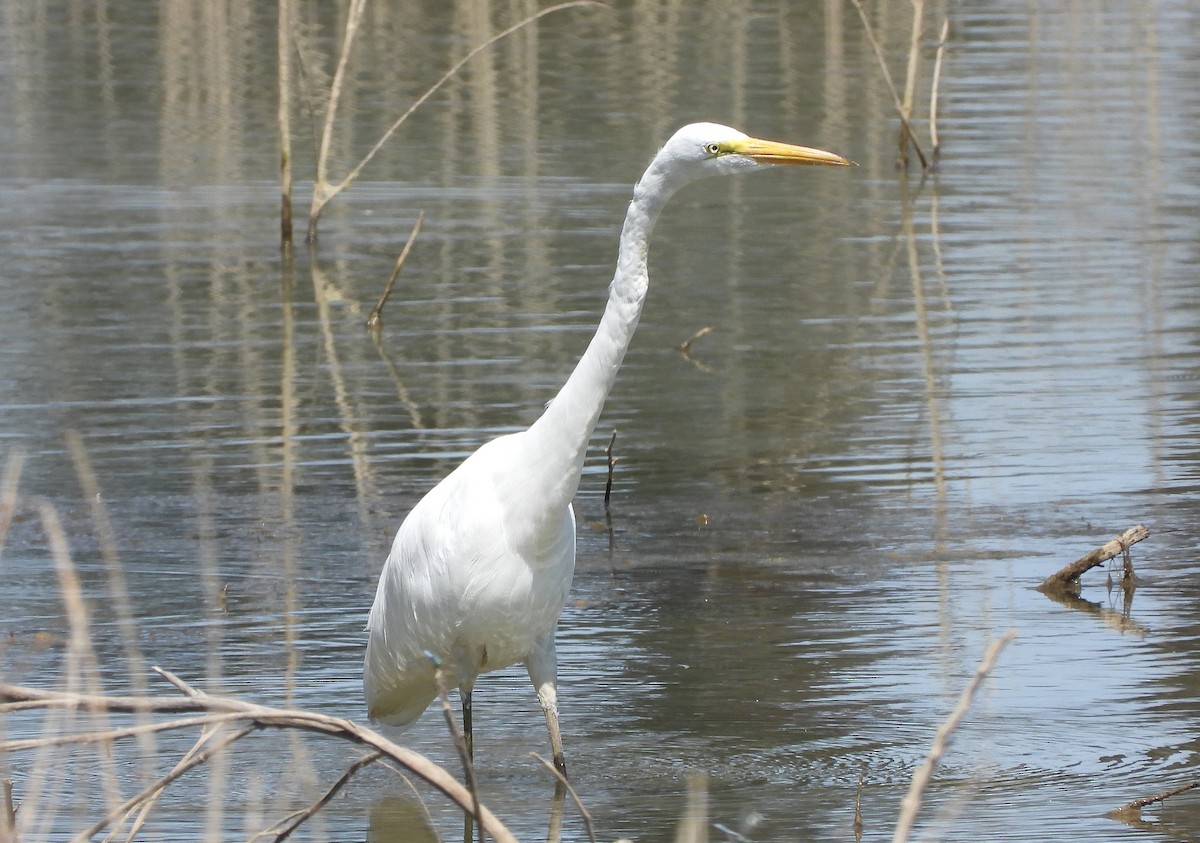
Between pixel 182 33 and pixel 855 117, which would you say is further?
pixel 182 33

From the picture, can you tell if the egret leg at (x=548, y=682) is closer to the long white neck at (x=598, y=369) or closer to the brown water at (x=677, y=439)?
the brown water at (x=677, y=439)

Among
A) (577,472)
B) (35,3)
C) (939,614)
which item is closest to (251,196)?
(939,614)

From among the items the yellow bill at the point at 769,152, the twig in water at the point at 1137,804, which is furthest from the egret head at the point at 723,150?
the twig in water at the point at 1137,804

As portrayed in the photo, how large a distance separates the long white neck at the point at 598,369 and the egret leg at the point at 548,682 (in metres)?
0.57

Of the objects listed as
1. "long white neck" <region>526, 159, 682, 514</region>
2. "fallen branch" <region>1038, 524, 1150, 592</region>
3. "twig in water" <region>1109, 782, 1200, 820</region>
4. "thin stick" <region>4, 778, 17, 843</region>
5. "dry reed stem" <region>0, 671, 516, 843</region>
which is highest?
"long white neck" <region>526, 159, 682, 514</region>

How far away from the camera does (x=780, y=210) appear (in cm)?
1770

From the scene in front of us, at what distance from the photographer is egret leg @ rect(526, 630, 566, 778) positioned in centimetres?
571

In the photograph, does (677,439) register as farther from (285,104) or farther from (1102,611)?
(285,104)

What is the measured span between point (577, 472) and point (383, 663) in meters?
1.04

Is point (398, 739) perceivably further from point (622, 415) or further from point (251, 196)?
point (251, 196)

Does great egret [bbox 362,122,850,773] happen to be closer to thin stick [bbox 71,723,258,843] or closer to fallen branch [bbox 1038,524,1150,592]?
thin stick [bbox 71,723,258,843]

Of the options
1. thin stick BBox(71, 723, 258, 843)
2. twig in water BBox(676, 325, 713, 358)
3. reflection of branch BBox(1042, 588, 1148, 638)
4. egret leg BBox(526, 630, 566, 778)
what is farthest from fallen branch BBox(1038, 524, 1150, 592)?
thin stick BBox(71, 723, 258, 843)

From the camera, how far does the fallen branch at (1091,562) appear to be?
762cm

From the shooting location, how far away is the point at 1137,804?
556 cm
